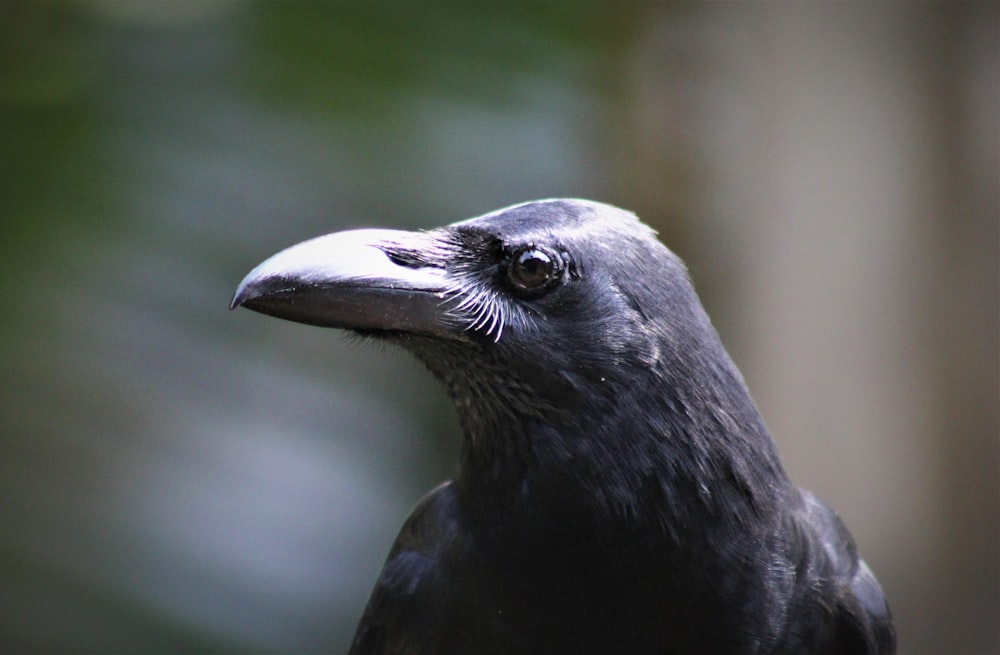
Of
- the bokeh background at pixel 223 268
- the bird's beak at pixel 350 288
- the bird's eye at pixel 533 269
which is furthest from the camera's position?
the bokeh background at pixel 223 268

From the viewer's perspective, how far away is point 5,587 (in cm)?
371

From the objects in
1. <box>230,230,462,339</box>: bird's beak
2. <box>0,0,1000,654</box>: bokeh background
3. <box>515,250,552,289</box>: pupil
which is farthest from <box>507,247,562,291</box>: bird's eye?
<box>0,0,1000,654</box>: bokeh background

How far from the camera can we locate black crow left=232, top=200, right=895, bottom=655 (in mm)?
2221

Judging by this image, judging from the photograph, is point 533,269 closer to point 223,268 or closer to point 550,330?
point 550,330

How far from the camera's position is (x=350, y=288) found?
2.14m

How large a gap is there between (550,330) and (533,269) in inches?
4.8

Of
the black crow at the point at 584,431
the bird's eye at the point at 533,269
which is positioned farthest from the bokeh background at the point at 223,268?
the bird's eye at the point at 533,269

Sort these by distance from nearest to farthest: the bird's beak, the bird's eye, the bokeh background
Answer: the bird's beak, the bird's eye, the bokeh background

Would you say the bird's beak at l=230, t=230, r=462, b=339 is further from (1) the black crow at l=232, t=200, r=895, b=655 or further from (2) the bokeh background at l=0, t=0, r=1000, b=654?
(2) the bokeh background at l=0, t=0, r=1000, b=654

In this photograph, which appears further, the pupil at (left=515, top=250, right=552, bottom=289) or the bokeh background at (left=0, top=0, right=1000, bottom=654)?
the bokeh background at (left=0, top=0, right=1000, bottom=654)

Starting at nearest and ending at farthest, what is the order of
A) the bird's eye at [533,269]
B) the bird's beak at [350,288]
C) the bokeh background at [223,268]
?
the bird's beak at [350,288], the bird's eye at [533,269], the bokeh background at [223,268]

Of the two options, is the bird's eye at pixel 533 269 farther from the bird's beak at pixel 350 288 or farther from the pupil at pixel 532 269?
the bird's beak at pixel 350 288

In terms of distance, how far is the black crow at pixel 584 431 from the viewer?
2221mm

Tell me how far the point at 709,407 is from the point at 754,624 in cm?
43
